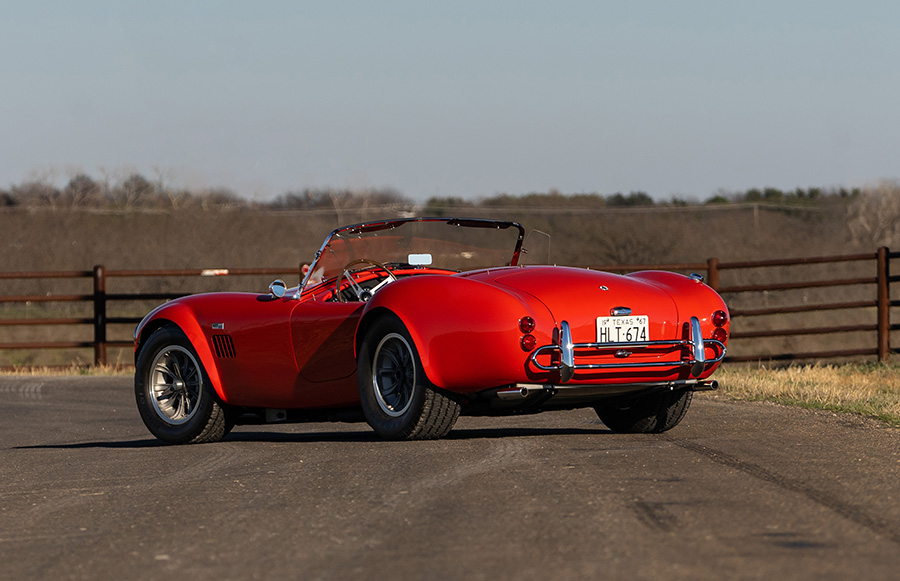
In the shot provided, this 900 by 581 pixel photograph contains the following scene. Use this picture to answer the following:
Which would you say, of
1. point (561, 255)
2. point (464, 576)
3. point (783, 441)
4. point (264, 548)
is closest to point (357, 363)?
point (783, 441)

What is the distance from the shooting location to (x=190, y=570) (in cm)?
394

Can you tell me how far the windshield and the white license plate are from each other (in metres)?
1.65

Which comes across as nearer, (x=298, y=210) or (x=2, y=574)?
(x=2, y=574)

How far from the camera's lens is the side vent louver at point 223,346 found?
26.6 feet

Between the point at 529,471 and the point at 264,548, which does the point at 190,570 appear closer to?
the point at 264,548

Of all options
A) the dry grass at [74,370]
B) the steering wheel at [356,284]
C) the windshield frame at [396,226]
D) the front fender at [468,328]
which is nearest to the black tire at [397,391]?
the front fender at [468,328]

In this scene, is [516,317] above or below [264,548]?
above

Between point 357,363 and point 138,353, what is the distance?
214 cm

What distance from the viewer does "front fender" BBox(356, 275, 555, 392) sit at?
651cm

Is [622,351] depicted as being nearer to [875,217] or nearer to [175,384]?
[175,384]

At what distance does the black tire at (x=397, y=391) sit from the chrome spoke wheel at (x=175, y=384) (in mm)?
1575

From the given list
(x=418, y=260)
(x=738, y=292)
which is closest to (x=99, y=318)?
(x=738, y=292)

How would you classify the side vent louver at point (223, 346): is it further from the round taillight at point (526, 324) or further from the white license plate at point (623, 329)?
the white license plate at point (623, 329)

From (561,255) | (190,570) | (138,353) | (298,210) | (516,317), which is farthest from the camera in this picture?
(298,210)
